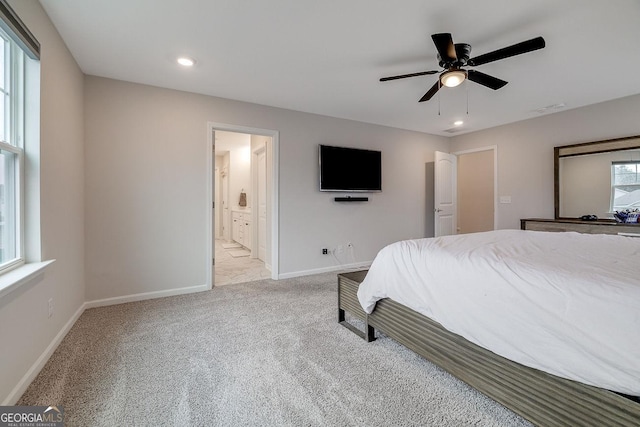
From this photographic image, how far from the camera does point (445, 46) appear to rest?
75.9 inches

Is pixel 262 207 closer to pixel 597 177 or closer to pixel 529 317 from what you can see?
pixel 529 317

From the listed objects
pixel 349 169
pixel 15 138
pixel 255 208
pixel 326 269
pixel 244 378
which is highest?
pixel 349 169

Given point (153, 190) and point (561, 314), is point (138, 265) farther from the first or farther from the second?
point (561, 314)

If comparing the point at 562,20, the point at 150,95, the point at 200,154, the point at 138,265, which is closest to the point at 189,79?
the point at 150,95

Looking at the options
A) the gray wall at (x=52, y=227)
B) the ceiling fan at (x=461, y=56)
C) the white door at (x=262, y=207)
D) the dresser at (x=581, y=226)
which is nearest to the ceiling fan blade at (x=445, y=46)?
the ceiling fan at (x=461, y=56)

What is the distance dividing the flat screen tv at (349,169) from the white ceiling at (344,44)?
92cm

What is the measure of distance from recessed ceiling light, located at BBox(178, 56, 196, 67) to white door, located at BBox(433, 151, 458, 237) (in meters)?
4.07

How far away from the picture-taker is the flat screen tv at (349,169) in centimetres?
419

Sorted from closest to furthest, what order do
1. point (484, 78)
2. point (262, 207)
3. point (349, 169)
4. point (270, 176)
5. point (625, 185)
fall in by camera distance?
point (484, 78)
point (625, 185)
point (270, 176)
point (349, 169)
point (262, 207)

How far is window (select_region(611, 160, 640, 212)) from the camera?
343cm

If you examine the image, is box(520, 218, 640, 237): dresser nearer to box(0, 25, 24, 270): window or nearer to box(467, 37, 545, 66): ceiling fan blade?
box(467, 37, 545, 66): ceiling fan blade

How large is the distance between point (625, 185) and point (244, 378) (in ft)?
15.8

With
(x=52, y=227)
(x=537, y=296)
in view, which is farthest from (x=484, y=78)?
(x=52, y=227)

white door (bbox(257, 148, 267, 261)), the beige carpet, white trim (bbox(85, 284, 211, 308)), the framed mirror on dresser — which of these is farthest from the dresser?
white trim (bbox(85, 284, 211, 308))
